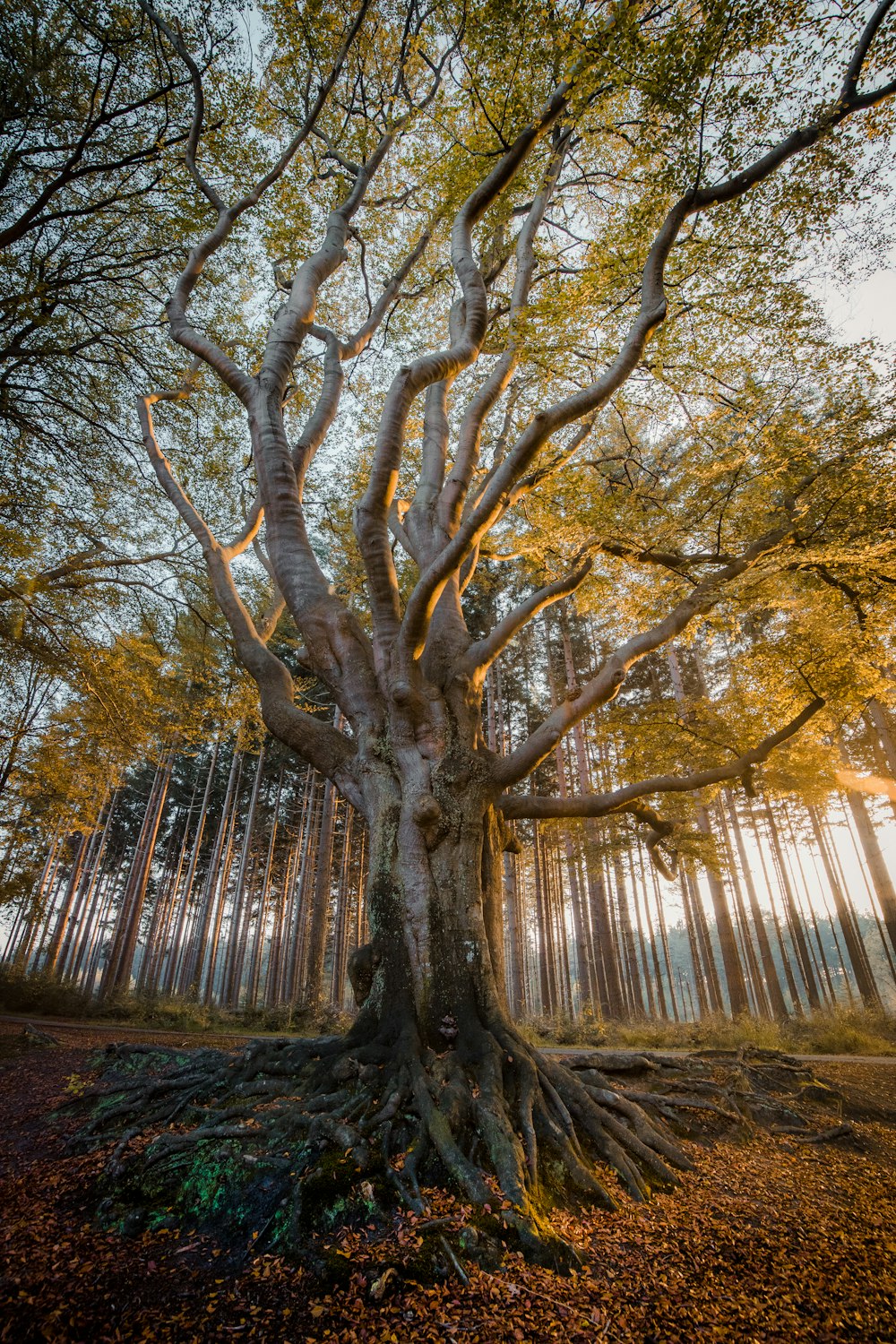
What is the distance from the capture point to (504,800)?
517cm

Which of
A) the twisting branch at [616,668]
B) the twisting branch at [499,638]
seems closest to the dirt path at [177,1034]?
the twisting branch at [616,668]

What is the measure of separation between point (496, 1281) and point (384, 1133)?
40.2 inches

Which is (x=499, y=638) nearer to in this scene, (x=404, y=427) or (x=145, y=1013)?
(x=404, y=427)

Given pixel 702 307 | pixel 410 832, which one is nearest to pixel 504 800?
pixel 410 832

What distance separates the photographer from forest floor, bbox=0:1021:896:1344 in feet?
6.41

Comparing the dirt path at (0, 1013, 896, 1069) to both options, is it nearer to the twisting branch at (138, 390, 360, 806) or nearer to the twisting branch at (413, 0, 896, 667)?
the twisting branch at (138, 390, 360, 806)

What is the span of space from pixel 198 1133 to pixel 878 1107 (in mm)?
5860

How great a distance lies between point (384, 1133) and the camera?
3051 millimetres

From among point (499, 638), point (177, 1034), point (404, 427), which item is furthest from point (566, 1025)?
point (404, 427)

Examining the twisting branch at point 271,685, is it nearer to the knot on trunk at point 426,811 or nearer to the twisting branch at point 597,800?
the knot on trunk at point 426,811

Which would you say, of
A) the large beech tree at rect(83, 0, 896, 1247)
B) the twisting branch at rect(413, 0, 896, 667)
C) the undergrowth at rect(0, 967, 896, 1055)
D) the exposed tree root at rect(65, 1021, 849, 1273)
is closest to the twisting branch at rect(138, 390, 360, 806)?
the large beech tree at rect(83, 0, 896, 1247)

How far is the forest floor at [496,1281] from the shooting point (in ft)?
6.41

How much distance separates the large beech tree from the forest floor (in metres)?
0.35

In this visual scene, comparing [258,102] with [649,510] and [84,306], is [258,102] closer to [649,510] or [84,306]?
[84,306]
